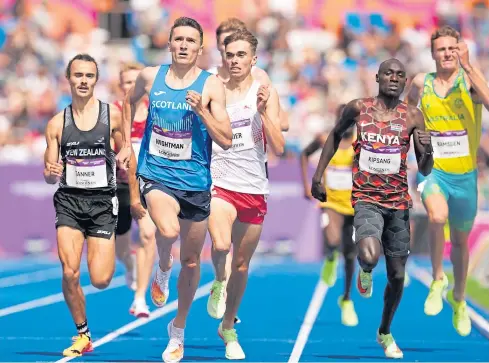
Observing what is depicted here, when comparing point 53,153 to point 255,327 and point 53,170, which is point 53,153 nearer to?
point 53,170

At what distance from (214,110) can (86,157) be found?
1.38 metres

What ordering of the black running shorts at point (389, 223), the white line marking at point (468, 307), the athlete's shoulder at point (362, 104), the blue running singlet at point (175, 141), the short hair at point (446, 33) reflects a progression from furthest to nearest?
the white line marking at point (468, 307)
the short hair at point (446, 33)
the athlete's shoulder at point (362, 104)
the black running shorts at point (389, 223)
the blue running singlet at point (175, 141)

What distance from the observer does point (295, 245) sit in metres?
21.8

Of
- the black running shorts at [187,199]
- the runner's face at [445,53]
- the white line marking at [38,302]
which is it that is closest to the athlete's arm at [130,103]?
the black running shorts at [187,199]

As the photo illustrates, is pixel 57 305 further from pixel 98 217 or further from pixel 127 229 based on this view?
pixel 98 217

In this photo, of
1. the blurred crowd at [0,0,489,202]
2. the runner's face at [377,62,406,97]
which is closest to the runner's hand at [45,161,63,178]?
the runner's face at [377,62,406,97]

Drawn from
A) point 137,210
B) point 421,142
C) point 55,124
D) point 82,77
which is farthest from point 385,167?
point 55,124

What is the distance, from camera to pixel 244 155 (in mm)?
10492

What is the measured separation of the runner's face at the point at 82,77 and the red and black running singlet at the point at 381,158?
225 cm

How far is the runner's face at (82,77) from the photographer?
10.2m

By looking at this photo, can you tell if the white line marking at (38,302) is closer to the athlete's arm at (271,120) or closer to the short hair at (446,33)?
the athlete's arm at (271,120)

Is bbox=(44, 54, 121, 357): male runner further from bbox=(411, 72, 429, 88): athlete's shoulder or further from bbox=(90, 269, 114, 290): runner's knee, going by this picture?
bbox=(411, 72, 429, 88): athlete's shoulder

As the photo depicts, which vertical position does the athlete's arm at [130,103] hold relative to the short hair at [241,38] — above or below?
below

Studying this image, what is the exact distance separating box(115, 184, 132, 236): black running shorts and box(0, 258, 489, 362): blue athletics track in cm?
97
